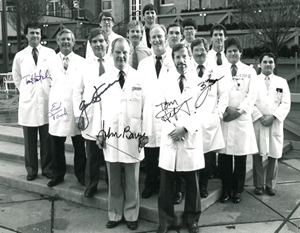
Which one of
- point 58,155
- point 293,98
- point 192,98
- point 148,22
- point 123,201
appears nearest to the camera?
point 192,98

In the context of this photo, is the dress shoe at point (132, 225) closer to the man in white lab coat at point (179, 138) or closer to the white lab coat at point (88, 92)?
the man in white lab coat at point (179, 138)

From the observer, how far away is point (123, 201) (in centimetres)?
446

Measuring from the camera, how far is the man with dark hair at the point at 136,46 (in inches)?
208

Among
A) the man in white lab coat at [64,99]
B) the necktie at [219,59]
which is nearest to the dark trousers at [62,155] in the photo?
the man in white lab coat at [64,99]

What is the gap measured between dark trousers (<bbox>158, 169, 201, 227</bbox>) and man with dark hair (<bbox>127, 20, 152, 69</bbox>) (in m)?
1.86

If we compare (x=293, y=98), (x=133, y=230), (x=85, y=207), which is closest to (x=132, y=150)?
(x=133, y=230)

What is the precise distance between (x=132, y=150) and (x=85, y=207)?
1.34 meters

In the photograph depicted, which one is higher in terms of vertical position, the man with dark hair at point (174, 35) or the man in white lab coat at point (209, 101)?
the man with dark hair at point (174, 35)

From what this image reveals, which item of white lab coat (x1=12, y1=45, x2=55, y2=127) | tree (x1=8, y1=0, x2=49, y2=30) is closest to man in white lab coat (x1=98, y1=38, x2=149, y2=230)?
white lab coat (x1=12, y1=45, x2=55, y2=127)

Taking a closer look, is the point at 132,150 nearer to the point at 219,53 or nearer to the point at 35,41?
the point at 219,53

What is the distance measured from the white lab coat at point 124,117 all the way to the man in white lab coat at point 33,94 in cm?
171

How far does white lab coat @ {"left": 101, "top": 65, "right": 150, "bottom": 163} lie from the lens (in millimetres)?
4273
